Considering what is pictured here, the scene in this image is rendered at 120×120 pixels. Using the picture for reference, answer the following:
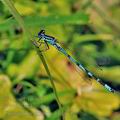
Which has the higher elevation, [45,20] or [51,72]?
[45,20]

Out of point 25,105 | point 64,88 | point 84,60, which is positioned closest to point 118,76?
point 84,60

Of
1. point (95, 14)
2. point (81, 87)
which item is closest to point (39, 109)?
point (81, 87)

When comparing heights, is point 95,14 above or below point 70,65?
above

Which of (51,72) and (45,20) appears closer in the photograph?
(45,20)

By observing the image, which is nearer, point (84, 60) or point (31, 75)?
point (31, 75)

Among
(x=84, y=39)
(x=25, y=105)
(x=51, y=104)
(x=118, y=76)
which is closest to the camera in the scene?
(x=25, y=105)

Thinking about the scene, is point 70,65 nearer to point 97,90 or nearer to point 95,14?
point 97,90

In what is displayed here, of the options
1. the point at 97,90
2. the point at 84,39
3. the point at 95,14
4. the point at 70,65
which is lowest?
the point at 97,90

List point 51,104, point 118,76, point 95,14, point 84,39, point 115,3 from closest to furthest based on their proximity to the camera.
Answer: point 51,104, point 118,76, point 84,39, point 95,14, point 115,3
